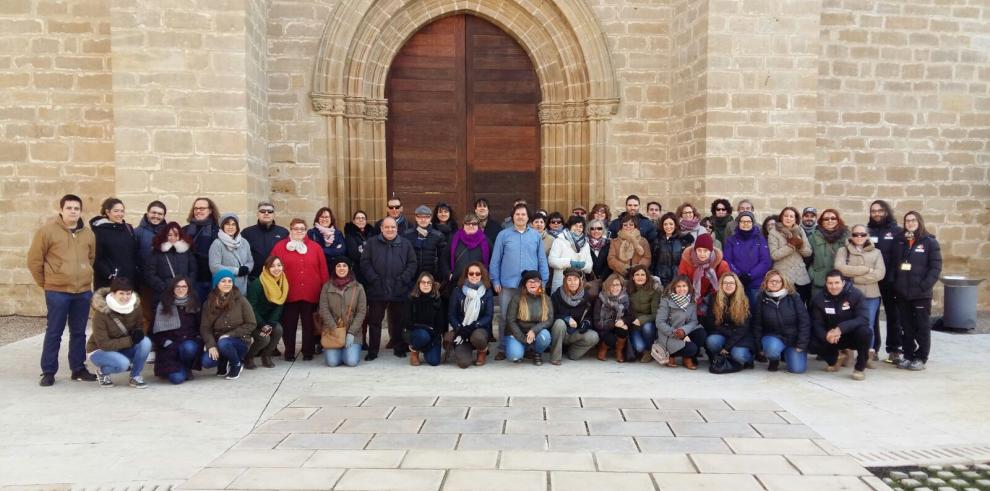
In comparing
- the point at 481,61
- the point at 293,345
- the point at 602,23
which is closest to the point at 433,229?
the point at 293,345

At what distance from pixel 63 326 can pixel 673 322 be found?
5.30 metres

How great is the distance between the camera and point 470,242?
6855mm

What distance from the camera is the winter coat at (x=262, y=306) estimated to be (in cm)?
635

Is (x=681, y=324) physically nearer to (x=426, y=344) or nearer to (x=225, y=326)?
(x=426, y=344)

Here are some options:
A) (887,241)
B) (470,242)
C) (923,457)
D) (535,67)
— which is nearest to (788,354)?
(887,241)

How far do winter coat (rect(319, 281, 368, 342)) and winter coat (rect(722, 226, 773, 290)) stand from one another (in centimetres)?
360

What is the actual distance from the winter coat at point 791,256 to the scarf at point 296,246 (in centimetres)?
452

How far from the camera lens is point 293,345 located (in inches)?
260

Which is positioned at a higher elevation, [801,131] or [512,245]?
[801,131]

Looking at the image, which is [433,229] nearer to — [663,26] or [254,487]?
[254,487]

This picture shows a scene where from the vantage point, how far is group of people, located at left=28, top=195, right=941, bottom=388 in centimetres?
574

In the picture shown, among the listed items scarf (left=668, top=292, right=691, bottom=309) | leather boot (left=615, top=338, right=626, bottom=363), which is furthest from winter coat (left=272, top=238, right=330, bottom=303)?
scarf (left=668, top=292, right=691, bottom=309)

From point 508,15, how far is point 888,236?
548cm

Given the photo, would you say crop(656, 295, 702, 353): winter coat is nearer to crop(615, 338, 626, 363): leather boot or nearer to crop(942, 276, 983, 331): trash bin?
crop(615, 338, 626, 363): leather boot
